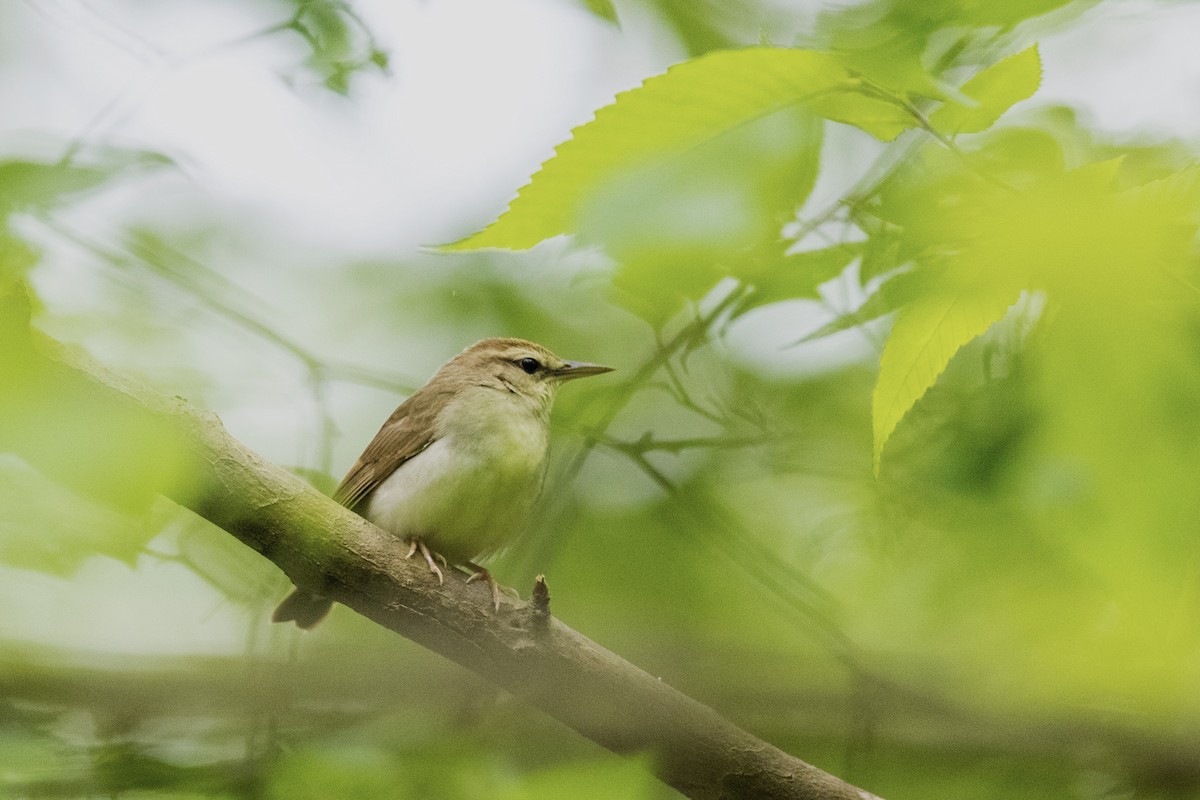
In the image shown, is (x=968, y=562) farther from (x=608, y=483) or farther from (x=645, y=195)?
(x=645, y=195)

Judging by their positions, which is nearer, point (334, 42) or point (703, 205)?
point (703, 205)

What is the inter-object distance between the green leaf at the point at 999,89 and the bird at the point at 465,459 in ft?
8.15

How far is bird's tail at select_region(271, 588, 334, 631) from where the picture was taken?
405cm

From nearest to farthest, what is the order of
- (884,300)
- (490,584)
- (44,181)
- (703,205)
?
(703,205) → (884,300) → (44,181) → (490,584)

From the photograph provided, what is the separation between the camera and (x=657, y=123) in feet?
4.79

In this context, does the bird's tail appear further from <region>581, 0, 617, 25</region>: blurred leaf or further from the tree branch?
<region>581, 0, 617, 25</region>: blurred leaf

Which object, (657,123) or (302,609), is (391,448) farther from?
(657,123)

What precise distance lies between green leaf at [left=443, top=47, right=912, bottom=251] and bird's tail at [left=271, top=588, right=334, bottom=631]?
9.37 ft

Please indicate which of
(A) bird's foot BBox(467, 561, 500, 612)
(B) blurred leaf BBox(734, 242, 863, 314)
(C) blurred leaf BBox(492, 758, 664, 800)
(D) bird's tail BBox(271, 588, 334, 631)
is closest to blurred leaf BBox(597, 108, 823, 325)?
(B) blurred leaf BBox(734, 242, 863, 314)

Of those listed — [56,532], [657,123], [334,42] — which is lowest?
[56,532]

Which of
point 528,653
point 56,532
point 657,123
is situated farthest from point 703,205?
point 56,532

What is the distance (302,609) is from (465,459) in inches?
34.0

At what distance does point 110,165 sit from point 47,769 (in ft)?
4.18

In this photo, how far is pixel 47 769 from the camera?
7.43ft
